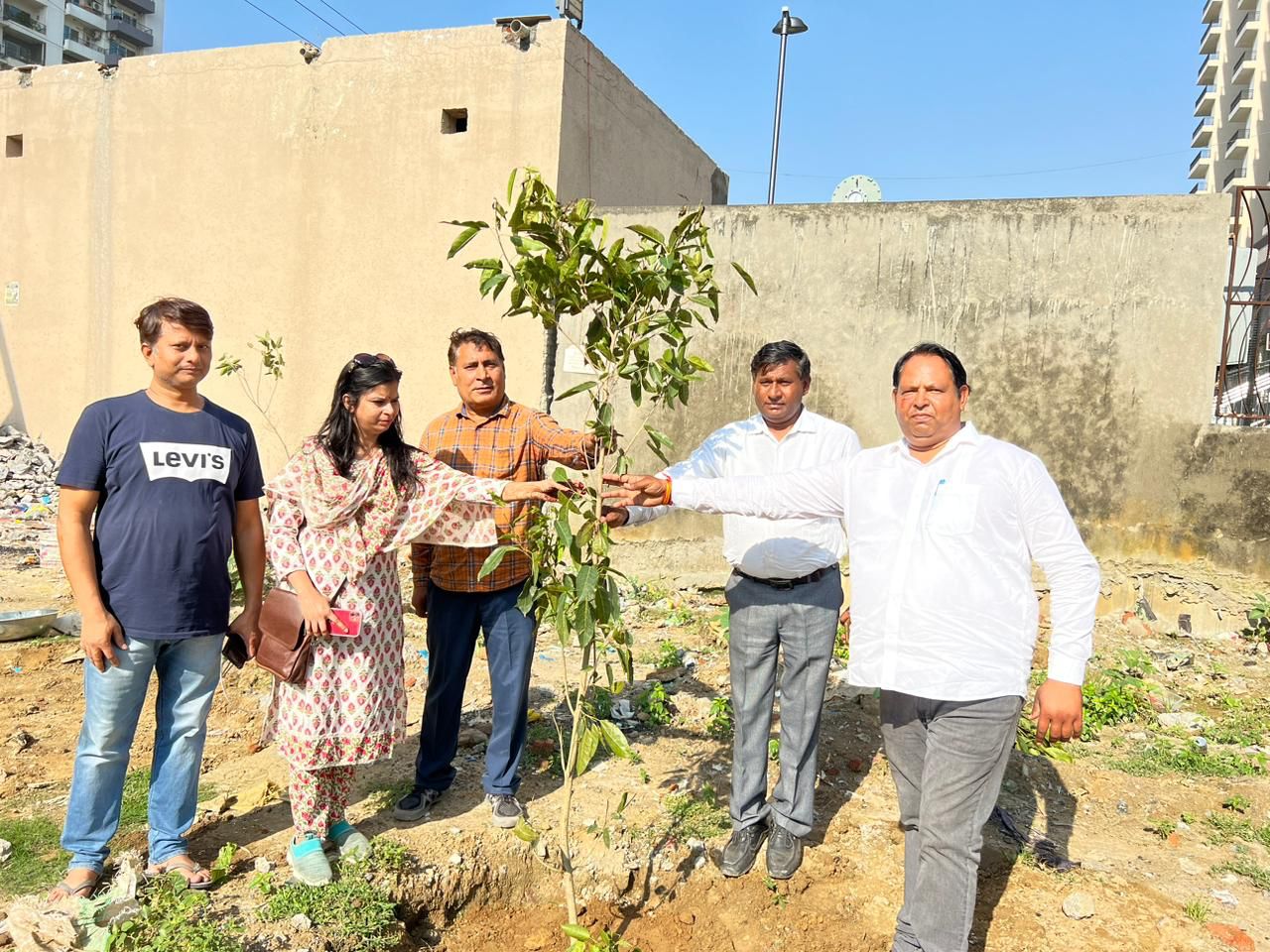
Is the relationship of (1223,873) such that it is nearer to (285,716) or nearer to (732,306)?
(285,716)

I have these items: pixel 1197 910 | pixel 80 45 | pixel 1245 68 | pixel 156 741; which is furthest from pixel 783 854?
pixel 80 45

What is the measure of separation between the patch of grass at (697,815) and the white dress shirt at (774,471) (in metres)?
1.07

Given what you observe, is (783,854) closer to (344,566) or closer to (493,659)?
(493,659)

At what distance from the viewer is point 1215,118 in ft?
153

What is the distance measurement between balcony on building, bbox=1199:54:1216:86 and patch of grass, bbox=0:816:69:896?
5876 cm

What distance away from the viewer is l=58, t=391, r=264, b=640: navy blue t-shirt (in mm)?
2588

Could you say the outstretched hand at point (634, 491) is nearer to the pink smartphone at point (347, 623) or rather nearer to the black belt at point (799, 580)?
the black belt at point (799, 580)

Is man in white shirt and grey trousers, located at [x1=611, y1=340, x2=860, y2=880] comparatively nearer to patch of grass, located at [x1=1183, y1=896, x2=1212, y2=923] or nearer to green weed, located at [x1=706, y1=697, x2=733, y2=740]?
green weed, located at [x1=706, y1=697, x2=733, y2=740]

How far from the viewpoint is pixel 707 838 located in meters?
3.40

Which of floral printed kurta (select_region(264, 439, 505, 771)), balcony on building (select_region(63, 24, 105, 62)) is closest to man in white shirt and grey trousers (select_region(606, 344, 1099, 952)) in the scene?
floral printed kurta (select_region(264, 439, 505, 771))

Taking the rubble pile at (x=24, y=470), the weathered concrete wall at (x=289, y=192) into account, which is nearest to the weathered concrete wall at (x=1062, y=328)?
the weathered concrete wall at (x=289, y=192)

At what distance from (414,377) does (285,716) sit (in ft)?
16.1

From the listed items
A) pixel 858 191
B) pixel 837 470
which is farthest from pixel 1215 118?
pixel 837 470

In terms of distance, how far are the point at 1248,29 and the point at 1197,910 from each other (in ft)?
170
